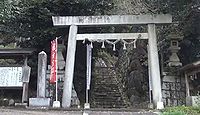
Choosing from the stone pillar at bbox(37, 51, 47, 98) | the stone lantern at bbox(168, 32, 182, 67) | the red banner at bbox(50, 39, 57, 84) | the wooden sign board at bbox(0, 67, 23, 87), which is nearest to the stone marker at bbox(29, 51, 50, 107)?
the stone pillar at bbox(37, 51, 47, 98)

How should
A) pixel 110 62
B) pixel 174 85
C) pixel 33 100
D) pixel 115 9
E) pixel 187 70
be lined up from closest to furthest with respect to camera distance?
pixel 33 100
pixel 187 70
pixel 174 85
pixel 115 9
pixel 110 62

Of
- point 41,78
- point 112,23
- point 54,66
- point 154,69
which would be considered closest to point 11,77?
point 41,78

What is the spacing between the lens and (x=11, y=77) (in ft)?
48.5

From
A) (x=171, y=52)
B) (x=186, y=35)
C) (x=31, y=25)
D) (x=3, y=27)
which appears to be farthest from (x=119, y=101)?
(x=3, y=27)

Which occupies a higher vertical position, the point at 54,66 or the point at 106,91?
the point at 54,66

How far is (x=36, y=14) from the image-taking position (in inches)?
624

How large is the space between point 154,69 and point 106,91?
16.4ft

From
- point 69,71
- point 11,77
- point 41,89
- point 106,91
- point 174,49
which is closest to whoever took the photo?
point 69,71

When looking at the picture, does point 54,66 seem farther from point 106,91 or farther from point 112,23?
point 106,91

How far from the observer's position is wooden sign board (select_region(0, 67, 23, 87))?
48.1 feet

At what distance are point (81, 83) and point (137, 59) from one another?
3363 millimetres

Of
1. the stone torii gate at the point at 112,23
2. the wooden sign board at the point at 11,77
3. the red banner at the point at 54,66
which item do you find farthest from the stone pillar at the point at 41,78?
the stone torii gate at the point at 112,23

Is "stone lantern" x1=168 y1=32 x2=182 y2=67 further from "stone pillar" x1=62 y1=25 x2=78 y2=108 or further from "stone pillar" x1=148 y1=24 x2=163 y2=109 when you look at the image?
"stone pillar" x1=62 y1=25 x2=78 y2=108

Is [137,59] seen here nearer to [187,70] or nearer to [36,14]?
[187,70]
